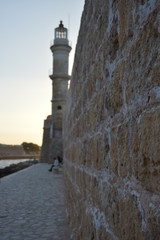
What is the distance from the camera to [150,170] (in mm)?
1148

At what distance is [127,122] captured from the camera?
1.43 metres

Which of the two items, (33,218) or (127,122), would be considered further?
(33,218)

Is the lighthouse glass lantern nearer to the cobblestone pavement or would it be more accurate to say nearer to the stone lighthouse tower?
the stone lighthouse tower

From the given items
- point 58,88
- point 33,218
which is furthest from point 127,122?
point 58,88

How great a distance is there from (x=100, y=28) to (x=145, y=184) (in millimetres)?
1447

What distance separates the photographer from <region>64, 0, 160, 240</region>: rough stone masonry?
1.13 m

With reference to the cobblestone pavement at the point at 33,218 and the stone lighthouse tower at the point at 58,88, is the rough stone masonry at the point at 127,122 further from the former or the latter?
the stone lighthouse tower at the point at 58,88

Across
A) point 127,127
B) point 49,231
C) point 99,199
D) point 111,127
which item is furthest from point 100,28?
point 49,231

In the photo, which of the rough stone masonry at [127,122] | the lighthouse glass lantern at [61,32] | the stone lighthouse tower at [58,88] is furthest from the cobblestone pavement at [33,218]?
the lighthouse glass lantern at [61,32]

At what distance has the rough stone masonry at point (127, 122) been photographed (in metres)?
1.13

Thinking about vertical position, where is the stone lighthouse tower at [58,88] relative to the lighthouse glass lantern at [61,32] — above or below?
below

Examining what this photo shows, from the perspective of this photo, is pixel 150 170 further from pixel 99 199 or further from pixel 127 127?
pixel 99 199

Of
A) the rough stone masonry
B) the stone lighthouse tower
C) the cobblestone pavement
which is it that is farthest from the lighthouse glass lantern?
the rough stone masonry

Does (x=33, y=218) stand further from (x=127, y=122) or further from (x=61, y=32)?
(x=61, y=32)
